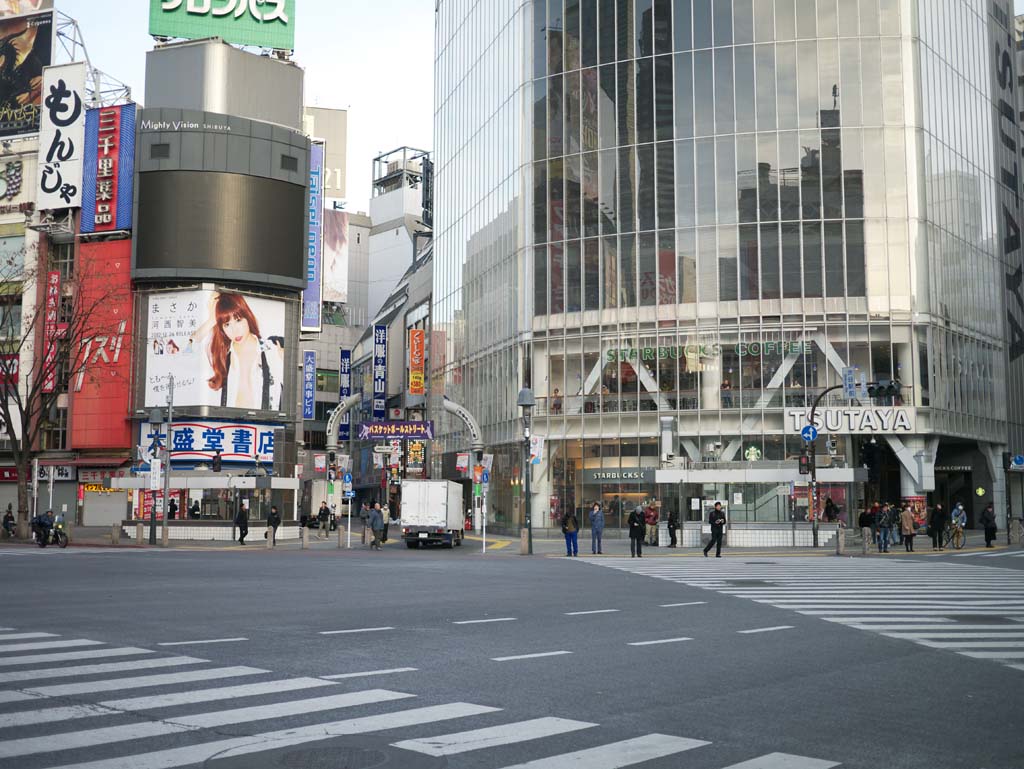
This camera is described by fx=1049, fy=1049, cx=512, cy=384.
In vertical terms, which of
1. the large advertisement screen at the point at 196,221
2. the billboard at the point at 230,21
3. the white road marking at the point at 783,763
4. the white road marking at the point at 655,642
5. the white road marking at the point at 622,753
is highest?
the billboard at the point at 230,21

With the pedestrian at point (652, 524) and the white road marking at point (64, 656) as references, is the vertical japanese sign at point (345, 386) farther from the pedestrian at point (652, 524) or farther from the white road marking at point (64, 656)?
the white road marking at point (64, 656)

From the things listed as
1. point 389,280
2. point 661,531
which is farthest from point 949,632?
point 389,280

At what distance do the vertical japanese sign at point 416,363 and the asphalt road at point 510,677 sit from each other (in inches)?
2217

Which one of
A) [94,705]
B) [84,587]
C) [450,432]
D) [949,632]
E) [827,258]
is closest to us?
[94,705]

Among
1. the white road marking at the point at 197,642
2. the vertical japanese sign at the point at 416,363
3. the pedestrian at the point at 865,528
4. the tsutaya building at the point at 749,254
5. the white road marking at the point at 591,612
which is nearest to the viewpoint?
the white road marking at the point at 197,642

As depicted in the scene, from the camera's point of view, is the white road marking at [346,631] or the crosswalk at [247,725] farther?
the white road marking at [346,631]

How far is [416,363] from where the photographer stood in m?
80.1

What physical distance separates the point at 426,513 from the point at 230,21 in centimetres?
4845

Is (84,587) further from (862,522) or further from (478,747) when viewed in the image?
(862,522)

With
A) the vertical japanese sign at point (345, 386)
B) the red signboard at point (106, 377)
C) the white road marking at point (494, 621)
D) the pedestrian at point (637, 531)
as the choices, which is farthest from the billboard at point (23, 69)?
the white road marking at point (494, 621)

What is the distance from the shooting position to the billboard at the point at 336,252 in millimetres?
105250

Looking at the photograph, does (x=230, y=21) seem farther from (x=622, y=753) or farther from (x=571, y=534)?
(x=622, y=753)

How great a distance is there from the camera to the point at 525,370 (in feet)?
205

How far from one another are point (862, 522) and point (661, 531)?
921 cm
